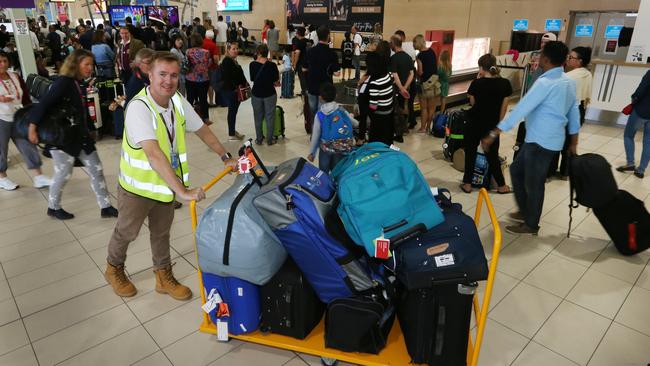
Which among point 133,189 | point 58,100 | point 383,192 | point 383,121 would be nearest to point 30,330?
point 133,189

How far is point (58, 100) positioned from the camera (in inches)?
140

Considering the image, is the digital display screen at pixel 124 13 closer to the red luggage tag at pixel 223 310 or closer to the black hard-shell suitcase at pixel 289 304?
the red luggage tag at pixel 223 310

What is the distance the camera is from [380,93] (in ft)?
17.0

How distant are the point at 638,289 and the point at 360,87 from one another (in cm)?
360

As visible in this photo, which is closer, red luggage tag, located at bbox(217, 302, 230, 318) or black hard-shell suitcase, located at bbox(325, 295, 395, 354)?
black hard-shell suitcase, located at bbox(325, 295, 395, 354)

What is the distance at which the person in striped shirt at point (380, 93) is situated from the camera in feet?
16.8

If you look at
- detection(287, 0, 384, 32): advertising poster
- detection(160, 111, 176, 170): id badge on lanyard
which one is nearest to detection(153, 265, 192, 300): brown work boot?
detection(160, 111, 176, 170): id badge on lanyard

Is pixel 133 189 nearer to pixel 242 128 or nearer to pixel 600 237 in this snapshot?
pixel 600 237

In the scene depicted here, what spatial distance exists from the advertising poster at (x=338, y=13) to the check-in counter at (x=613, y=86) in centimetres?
881

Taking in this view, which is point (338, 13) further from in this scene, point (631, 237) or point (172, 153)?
point (172, 153)

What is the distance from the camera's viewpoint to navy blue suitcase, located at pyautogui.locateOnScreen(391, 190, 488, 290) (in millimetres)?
1918

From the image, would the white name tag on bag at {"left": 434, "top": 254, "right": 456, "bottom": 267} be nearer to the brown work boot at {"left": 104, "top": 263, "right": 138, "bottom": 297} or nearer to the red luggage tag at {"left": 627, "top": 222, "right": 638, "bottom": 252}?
A: the brown work boot at {"left": 104, "top": 263, "right": 138, "bottom": 297}

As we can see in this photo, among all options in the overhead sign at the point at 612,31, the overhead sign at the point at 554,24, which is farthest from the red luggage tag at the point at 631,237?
the overhead sign at the point at 554,24

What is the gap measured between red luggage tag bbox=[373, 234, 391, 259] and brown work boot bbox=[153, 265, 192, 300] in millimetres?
1650
